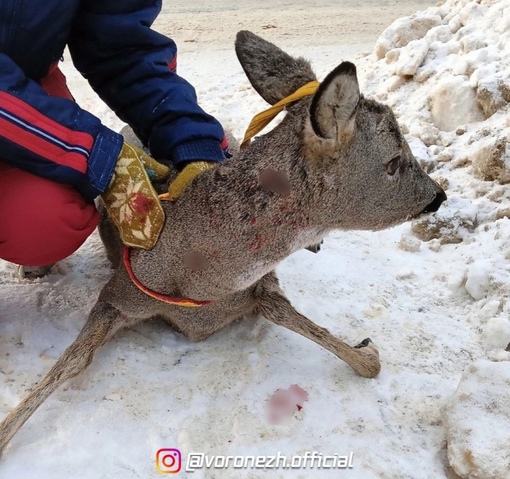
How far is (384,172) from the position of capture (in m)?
2.73

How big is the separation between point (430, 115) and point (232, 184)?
250 cm

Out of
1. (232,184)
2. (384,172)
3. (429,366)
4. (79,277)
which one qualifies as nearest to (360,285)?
(429,366)

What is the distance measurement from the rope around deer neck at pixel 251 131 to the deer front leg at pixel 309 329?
28 centimetres

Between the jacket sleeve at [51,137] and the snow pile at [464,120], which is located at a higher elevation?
the jacket sleeve at [51,137]

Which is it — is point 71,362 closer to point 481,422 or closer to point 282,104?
point 282,104

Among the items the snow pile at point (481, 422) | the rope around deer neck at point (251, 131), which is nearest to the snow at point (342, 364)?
the snow pile at point (481, 422)

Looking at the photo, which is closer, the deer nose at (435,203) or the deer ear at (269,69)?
the deer ear at (269,69)

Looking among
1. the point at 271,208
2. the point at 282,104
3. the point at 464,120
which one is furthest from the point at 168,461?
the point at 464,120

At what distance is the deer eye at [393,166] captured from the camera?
9.00 feet

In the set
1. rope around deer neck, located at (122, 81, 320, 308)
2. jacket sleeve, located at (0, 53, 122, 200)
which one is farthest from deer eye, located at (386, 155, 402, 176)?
jacket sleeve, located at (0, 53, 122, 200)

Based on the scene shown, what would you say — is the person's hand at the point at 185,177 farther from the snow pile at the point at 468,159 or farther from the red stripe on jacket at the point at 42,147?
the snow pile at the point at 468,159

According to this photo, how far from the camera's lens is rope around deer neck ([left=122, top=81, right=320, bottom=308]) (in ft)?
8.41

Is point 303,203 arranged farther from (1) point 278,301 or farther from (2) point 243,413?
(2) point 243,413

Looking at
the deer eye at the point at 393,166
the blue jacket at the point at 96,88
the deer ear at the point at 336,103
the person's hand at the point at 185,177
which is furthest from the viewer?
the person's hand at the point at 185,177
